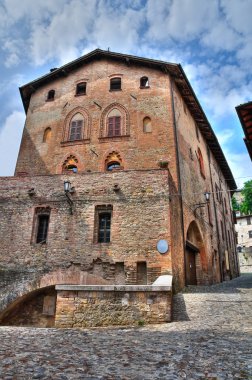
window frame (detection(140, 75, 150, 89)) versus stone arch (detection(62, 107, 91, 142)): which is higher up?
window frame (detection(140, 75, 150, 89))

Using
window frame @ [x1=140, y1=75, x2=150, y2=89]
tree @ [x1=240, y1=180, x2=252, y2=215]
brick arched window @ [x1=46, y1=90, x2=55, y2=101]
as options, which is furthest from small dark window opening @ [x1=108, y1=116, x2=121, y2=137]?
tree @ [x1=240, y1=180, x2=252, y2=215]

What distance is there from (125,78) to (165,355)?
57.5 ft

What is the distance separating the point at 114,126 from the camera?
17.8 metres

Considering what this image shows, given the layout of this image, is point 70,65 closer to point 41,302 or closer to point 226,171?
point 41,302

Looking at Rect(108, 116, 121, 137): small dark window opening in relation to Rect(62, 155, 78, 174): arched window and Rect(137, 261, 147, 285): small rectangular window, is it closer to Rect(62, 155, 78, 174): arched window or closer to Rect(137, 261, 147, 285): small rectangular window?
Rect(62, 155, 78, 174): arched window

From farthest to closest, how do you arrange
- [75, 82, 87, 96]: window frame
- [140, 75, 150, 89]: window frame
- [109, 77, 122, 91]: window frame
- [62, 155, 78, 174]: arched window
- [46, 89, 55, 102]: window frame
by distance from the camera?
[46, 89, 55, 102]: window frame < [75, 82, 87, 96]: window frame < [109, 77, 122, 91]: window frame < [140, 75, 150, 89]: window frame < [62, 155, 78, 174]: arched window

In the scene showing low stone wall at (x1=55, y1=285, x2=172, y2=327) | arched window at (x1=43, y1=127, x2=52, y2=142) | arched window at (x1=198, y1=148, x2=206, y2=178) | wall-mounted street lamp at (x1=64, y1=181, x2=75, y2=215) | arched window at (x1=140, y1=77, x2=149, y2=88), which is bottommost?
low stone wall at (x1=55, y1=285, x2=172, y2=327)

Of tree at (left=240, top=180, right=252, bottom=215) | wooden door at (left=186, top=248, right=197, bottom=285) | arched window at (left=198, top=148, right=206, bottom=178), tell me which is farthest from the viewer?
tree at (left=240, top=180, right=252, bottom=215)

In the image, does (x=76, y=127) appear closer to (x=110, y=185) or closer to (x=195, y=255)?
(x=110, y=185)

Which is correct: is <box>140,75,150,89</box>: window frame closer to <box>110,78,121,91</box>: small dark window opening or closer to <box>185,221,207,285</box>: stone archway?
<box>110,78,121,91</box>: small dark window opening

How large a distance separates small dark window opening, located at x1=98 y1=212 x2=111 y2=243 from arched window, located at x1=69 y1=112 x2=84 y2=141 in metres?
6.87

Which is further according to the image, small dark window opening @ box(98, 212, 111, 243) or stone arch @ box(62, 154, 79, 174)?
stone arch @ box(62, 154, 79, 174)

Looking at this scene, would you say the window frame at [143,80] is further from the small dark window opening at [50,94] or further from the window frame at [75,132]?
the small dark window opening at [50,94]

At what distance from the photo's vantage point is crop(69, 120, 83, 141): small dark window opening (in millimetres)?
18144
